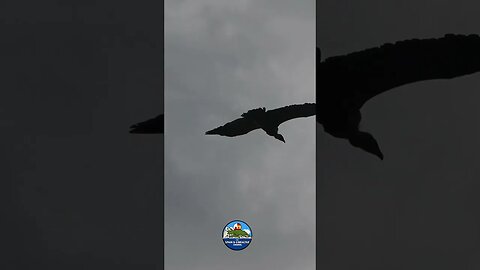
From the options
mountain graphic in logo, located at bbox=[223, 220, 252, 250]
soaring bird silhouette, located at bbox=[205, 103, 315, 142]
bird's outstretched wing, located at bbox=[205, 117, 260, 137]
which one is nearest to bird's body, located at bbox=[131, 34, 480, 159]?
soaring bird silhouette, located at bbox=[205, 103, 315, 142]

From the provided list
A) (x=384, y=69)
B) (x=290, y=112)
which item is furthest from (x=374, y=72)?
(x=290, y=112)

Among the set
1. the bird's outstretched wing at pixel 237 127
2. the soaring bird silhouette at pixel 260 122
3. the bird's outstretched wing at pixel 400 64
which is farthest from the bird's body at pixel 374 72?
the bird's outstretched wing at pixel 237 127

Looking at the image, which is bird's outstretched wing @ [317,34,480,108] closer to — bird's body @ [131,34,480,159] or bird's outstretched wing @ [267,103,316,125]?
bird's body @ [131,34,480,159]

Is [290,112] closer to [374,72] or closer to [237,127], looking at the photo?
[237,127]

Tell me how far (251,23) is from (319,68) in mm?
514

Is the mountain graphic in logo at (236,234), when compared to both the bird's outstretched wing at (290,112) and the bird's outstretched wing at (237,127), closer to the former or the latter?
the bird's outstretched wing at (237,127)

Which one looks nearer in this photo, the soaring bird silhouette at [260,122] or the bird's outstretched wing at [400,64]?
the bird's outstretched wing at [400,64]

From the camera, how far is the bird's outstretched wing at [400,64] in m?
3.72
